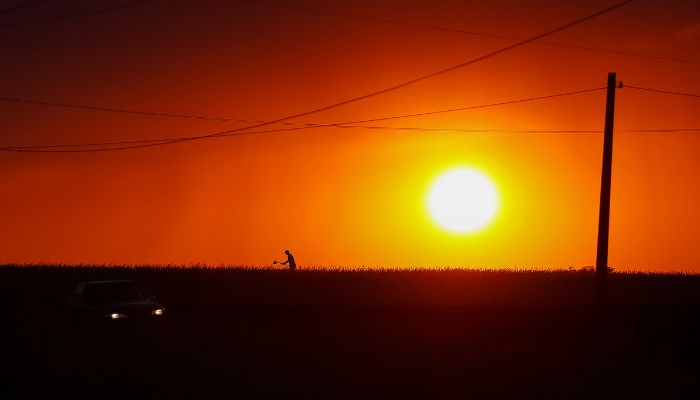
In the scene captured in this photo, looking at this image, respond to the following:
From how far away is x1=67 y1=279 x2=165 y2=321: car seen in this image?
29.5m

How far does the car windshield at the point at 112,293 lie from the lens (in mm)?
30641

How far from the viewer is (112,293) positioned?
31.1 metres

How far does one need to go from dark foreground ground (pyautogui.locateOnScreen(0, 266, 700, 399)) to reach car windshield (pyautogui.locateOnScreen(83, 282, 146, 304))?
35.9 inches

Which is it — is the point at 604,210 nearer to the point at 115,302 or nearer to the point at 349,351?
the point at 349,351

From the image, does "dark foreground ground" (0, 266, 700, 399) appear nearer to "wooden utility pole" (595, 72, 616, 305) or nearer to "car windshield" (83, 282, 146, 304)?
"car windshield" (83, 282, 146, 304)

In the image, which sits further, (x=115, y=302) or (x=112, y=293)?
(x=112, y=293)

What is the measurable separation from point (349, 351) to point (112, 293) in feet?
36.9

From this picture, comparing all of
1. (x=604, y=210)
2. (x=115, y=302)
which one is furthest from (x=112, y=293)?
(x=604, y=210)

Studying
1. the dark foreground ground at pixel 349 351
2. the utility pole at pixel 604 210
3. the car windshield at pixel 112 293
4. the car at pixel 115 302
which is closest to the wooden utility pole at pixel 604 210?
the utility pole at pixel 604 210

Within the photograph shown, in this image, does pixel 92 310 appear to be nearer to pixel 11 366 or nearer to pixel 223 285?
pixel 11 366

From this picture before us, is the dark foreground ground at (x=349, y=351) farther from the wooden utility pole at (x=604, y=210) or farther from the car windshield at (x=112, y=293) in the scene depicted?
the wooden utility pole at (x=604, y=210)

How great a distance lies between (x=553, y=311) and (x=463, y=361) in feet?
52.6

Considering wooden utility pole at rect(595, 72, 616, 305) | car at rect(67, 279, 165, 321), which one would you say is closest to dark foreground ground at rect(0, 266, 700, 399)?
car at rect(67, 279, 165, 321)

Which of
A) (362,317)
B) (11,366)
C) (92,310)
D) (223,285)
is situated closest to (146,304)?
(92,310)
